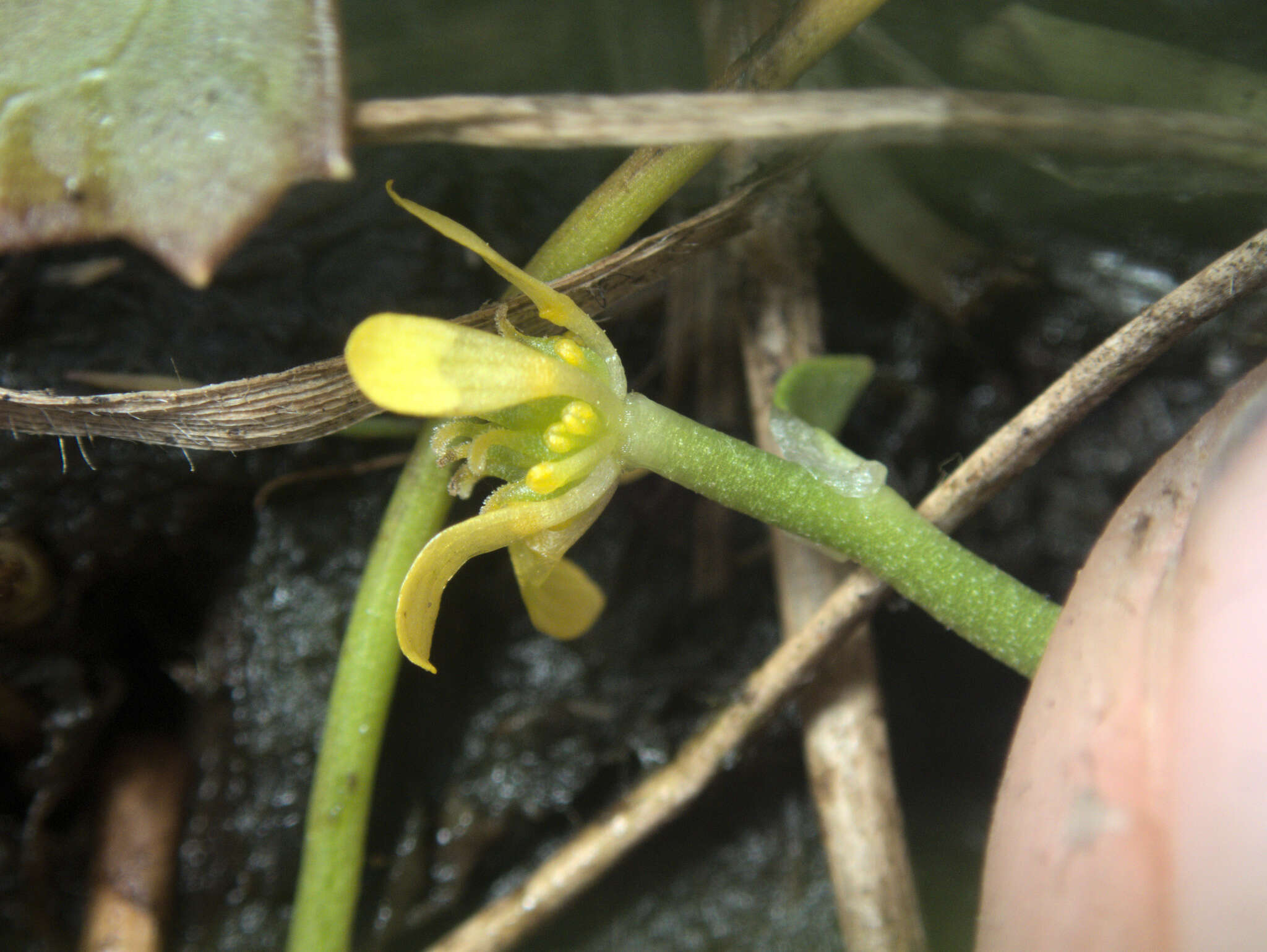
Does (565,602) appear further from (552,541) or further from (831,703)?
(831,703)

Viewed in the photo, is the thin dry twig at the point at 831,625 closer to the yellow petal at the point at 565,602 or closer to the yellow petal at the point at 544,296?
the yellow petal at the point at 565,602

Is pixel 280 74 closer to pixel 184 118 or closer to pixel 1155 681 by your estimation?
pixel 184 118

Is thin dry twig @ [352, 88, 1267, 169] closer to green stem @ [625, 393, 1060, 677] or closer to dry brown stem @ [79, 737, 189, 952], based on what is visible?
green stem @ [625, 393, 1060, 677]

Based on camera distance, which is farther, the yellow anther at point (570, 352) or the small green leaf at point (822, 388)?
the small green leaf at point (822, 388)

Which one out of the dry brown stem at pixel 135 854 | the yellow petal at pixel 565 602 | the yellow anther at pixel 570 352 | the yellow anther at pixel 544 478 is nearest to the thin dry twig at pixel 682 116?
the yellow anther at pixel 570 352

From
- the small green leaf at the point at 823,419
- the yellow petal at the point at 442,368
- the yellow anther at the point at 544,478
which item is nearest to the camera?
the yellow petal at the point at 442,368

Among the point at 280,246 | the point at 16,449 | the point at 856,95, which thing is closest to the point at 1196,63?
the point at 856,95
